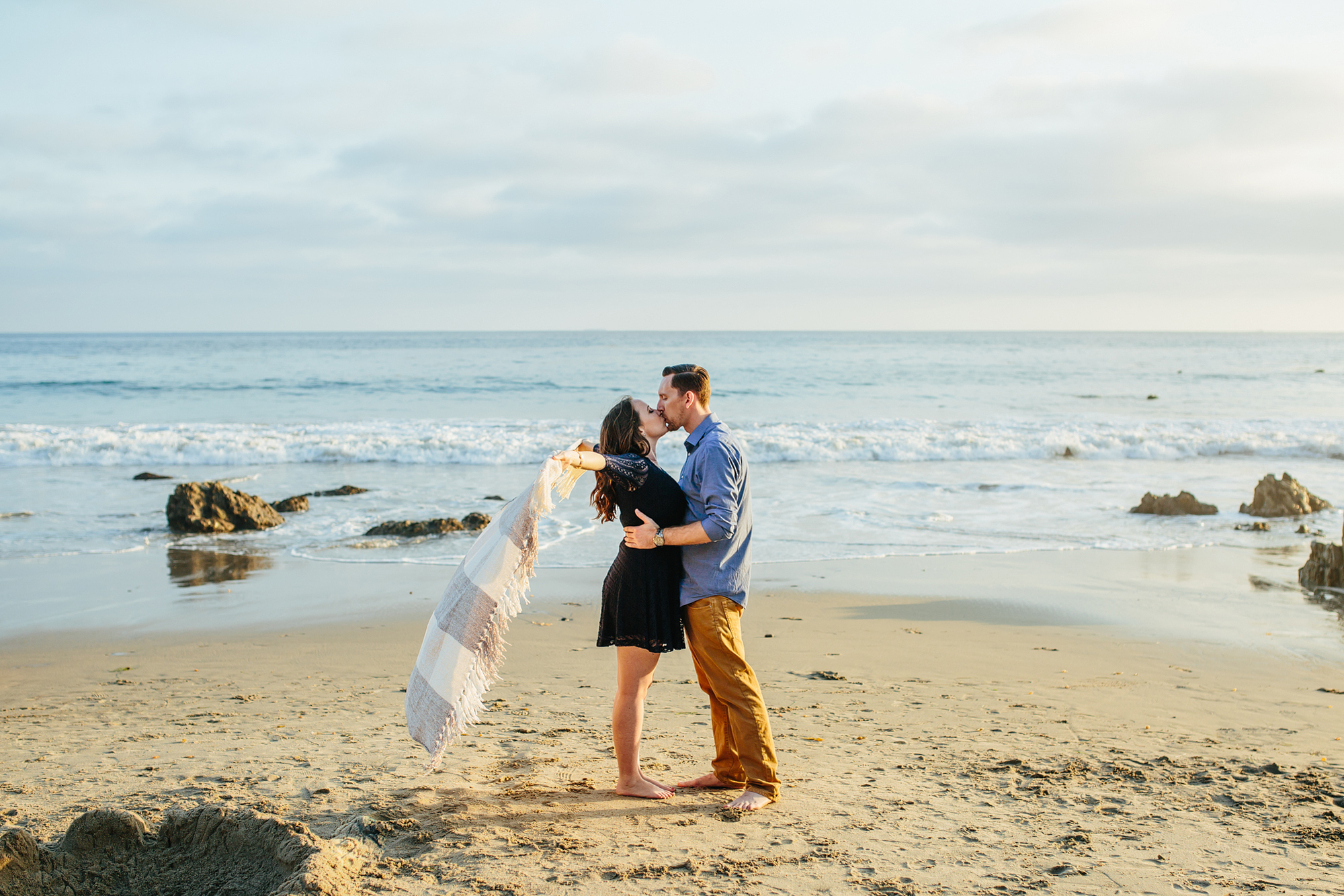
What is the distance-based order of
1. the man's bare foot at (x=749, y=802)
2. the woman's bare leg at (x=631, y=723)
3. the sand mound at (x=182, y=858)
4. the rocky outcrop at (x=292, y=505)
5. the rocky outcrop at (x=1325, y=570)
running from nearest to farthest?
the sand mound at (x=182, y=858)
the man's bare foot at (x=749, y=802)
the woman's bare leg at (x=631, y=723)
the rocky outcrop at (x=1325, y=570)
the rocky outcrop at (x=292, y=505)

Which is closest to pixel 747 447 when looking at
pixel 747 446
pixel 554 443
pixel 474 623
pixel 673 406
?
pixel 747 446

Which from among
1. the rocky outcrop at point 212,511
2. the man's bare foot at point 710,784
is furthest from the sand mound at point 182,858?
the rocky outcrop at point 212,511

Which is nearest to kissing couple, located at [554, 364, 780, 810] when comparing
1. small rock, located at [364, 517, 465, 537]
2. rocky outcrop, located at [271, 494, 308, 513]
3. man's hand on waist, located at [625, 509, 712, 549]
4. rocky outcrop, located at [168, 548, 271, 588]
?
man's hand on waist, located at [625, 509, 712, 549]

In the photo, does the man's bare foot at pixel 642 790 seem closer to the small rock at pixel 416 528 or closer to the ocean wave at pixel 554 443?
the small rock at pixel 416 528

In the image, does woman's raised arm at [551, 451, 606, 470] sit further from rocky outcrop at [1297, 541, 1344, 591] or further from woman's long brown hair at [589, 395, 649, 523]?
rocky outcrop at [1297, 541, 1344, 591]

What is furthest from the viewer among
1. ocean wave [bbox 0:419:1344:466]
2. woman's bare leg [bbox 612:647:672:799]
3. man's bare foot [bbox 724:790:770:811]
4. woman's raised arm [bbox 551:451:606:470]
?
ocean wave [bbox 0:419:1344:466]

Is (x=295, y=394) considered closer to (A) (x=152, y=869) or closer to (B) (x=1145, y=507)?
(B) (x=1145, y=507)

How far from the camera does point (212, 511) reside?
11.1m

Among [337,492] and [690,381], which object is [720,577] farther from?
[337,492]

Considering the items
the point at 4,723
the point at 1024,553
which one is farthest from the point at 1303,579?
the point at 4,723

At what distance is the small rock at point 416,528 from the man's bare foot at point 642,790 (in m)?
7.43

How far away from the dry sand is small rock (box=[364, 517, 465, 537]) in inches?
154

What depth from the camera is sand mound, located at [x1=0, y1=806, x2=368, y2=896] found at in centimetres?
302

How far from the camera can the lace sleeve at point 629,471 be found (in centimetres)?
365
